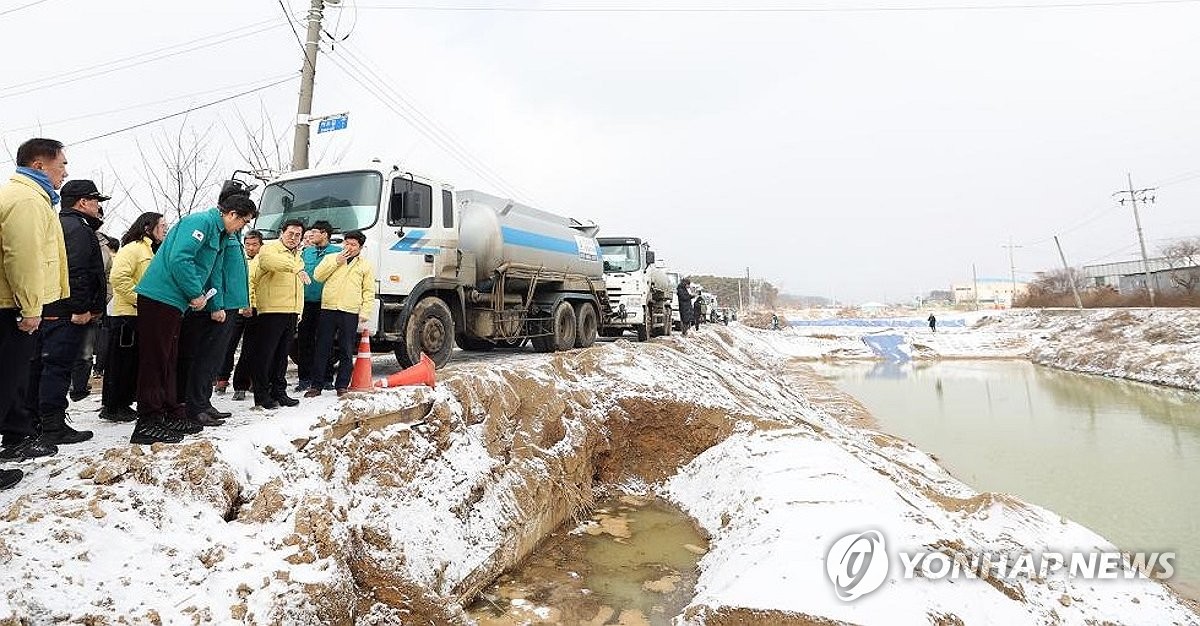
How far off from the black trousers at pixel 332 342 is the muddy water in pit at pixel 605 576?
233cm

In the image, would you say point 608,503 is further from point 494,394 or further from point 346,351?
point 346,351

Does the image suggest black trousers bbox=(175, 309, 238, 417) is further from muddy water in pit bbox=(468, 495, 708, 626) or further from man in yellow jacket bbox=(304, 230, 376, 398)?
muddy water in pit bbox=(468, 495, 708, 626)

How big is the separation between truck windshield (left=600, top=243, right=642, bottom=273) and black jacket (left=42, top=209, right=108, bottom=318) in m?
11.6

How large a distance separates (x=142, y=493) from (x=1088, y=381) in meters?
31.1

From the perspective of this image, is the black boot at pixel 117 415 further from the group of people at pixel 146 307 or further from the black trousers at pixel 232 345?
the black trousers at pixel 232 345

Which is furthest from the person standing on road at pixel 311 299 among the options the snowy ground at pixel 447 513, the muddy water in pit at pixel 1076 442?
the muddy water in pit at pixel 1076 442

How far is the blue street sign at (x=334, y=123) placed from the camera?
394 inches

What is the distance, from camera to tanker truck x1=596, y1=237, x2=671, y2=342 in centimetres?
1460

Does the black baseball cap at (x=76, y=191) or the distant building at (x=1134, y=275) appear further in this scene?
the distant building at (x=1134, y=275)

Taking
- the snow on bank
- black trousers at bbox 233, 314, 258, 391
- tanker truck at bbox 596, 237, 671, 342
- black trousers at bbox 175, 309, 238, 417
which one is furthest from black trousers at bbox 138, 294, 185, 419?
the snow on bank

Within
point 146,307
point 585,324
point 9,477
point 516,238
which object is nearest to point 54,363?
point 146,307

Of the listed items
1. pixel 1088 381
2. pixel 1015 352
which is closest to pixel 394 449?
pixel 1088 381

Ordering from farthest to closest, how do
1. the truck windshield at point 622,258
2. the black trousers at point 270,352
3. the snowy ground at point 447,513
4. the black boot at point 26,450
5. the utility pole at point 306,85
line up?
the truck windshield at point 622,258, the utility pole at point 306,85, the black trousers at point 270,352, the black boot at point 26,450, the snowy ground at point 447,513

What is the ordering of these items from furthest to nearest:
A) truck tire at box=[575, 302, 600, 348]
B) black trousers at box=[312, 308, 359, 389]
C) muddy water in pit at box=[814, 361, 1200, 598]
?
truck tire at box=[575, 302, 600, 348], muddy water in pit at box=[814, 361, 1200, 598], black trousers at box=[312, 308, 359, 389]
